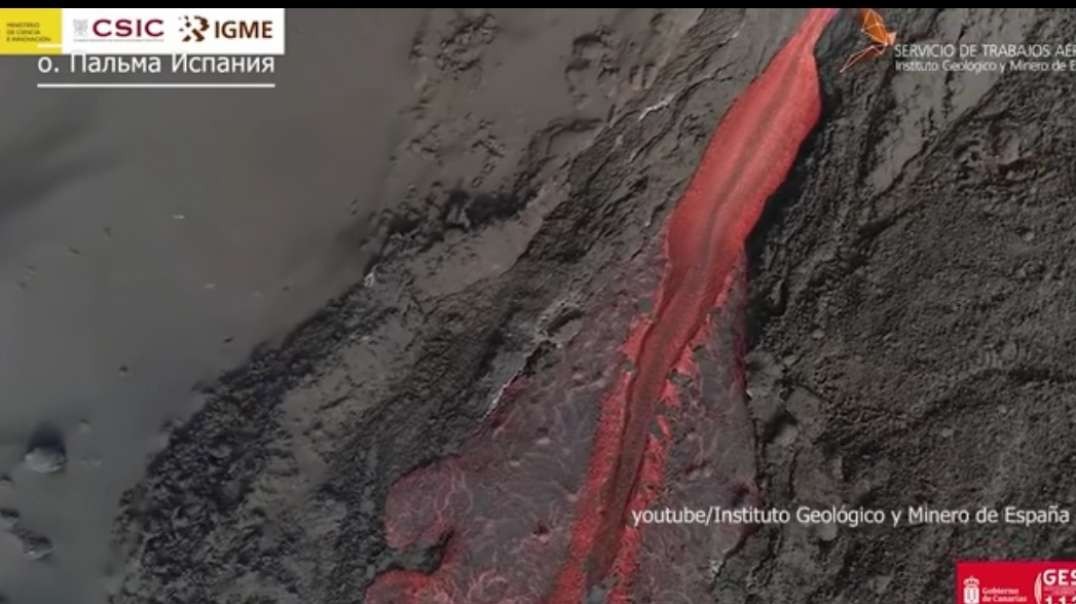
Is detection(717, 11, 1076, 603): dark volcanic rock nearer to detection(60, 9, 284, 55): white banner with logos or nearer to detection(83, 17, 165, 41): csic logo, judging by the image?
detection(60, 9, 284, 55): white banner with logos

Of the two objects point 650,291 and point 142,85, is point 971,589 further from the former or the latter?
point 142,85

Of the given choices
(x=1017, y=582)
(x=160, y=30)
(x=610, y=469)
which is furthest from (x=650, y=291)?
(x=160, y=30)

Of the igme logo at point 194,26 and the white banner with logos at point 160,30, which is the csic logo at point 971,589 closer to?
the white banner with logos at point 160,30

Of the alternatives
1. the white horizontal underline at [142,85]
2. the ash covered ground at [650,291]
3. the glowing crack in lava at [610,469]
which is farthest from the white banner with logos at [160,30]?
the glowing crack in lava at [610,469]

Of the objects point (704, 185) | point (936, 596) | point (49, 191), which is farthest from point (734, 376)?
point (49, 191)

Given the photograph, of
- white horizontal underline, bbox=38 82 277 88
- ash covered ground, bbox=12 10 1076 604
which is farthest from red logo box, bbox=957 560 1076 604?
white horizontal underline, bbox=38 82 277 88
